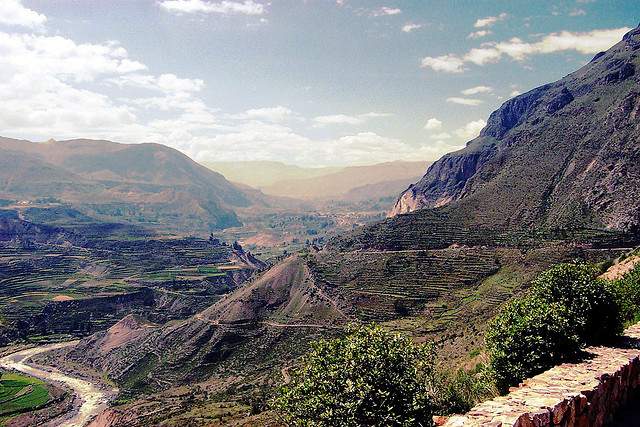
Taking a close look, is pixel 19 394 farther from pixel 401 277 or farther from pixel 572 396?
pixel 572 396

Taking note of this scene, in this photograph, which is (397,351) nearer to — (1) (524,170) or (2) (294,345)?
(2) (294,345)

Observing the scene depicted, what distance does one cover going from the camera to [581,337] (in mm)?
26703

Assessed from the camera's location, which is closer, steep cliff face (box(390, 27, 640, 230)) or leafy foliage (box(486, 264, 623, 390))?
leafy foliage (box(486, 264, 623, 390))

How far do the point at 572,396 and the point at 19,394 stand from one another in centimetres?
12195

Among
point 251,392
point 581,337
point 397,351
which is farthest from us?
point 251,392

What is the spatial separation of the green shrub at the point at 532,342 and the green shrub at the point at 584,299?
1162 mm

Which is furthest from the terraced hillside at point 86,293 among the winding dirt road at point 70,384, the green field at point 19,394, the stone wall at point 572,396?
the stone wall at point 572,396

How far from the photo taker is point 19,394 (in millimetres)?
106750

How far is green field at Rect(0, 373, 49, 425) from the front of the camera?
328 ft

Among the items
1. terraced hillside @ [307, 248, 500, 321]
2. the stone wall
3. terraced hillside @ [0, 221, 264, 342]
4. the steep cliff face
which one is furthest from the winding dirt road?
the steep cliff face

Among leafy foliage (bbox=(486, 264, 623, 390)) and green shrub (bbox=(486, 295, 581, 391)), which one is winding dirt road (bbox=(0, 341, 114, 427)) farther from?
leafy foliage (bbox=(486, 264, 623, 390))

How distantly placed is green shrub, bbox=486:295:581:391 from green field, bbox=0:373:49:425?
10403 centimetres

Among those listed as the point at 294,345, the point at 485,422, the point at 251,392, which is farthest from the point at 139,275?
the point at 485,422

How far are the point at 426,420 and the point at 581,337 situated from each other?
1156 centimetres
